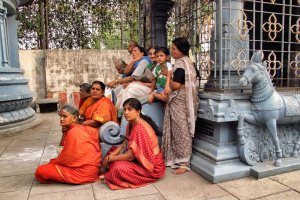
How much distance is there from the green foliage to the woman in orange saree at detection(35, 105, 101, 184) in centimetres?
756

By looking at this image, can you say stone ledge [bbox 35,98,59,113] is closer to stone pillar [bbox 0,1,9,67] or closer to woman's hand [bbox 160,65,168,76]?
stone pillar [bbox 0,1,9,67]

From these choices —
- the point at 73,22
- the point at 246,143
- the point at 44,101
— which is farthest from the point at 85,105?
the point at 73,22

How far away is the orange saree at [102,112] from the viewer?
3818 mm

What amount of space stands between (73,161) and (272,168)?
237 cm

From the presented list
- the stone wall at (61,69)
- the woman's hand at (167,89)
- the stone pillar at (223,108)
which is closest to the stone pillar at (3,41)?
the stone wall at (61,69)

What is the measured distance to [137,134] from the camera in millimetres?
3166

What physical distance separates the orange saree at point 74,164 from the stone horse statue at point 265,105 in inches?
72.0

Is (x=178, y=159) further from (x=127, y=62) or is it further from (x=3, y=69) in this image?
(x=3, y=69)

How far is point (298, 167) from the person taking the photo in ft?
11.8

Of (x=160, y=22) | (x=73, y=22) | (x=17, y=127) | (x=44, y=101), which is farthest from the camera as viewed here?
(x=73, y=22)

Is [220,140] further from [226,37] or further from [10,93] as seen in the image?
[10,93]

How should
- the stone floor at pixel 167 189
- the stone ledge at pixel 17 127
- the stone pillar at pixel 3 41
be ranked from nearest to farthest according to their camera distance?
1. the stone floor at pixel 167 189
2. the stone ledge at pixel 17 127
3. the stone pillar at pixel 3 41

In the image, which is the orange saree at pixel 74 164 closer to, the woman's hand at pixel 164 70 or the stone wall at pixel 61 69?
the woman's hand at pixel 164 70

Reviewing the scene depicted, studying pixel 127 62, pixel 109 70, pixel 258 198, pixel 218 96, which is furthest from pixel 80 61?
pixel 258 198
